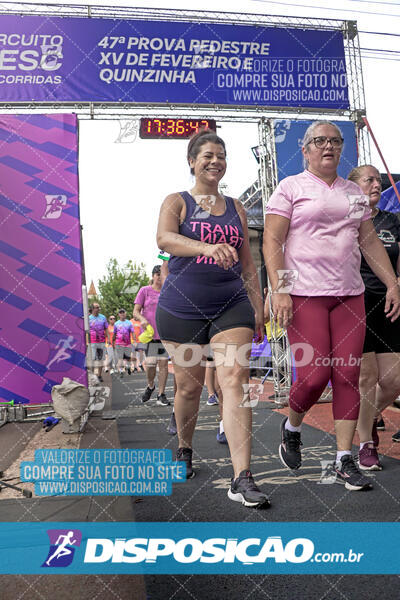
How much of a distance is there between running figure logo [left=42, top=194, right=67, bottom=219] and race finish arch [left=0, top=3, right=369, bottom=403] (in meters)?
0.01

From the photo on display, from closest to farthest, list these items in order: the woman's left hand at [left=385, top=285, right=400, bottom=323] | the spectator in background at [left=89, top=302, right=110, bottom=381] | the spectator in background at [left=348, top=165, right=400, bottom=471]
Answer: the woman's left hand at [left=385, top=285, right=400, bottom=323], the spectator in background at [left=348, top=165, right=400, bottom=471], the spectator in background at [left=89, top=302, right=110, bottom=381]

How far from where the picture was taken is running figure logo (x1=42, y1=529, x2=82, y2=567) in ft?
6.03

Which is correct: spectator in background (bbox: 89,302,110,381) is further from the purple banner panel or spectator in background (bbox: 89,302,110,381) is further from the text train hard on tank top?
the text train hard on tank top

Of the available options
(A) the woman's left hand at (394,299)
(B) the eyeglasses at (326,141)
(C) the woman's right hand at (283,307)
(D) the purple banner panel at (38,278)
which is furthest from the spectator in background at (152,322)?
(B) the eyeglasses at (326,141)

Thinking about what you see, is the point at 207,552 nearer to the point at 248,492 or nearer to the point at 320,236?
the point at 248,492

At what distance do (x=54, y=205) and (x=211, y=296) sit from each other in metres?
4.04

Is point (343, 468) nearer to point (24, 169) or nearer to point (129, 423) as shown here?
point (129, 423)

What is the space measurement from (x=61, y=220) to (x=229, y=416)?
424cm

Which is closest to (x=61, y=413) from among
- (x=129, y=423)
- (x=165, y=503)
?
(x=129, y=423)

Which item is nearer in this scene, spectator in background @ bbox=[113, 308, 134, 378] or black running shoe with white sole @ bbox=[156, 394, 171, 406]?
Answer: black running shoe with white sole @ bbox=[156, 394, 171, 406]

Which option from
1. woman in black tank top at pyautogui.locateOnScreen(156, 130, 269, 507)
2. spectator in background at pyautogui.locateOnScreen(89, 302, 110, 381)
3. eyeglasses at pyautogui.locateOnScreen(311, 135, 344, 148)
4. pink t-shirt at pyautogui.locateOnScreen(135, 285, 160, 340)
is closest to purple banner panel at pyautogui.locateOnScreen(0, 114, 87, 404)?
pink t-shirt at pyautogui.locateOnScreen(135, 285, 160, 340)

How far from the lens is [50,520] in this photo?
95.0 inches

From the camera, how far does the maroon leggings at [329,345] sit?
8.55 ft

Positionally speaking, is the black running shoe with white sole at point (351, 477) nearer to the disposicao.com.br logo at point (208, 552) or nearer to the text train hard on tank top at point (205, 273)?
the disposicao.com.br logo at point (208, 552)
